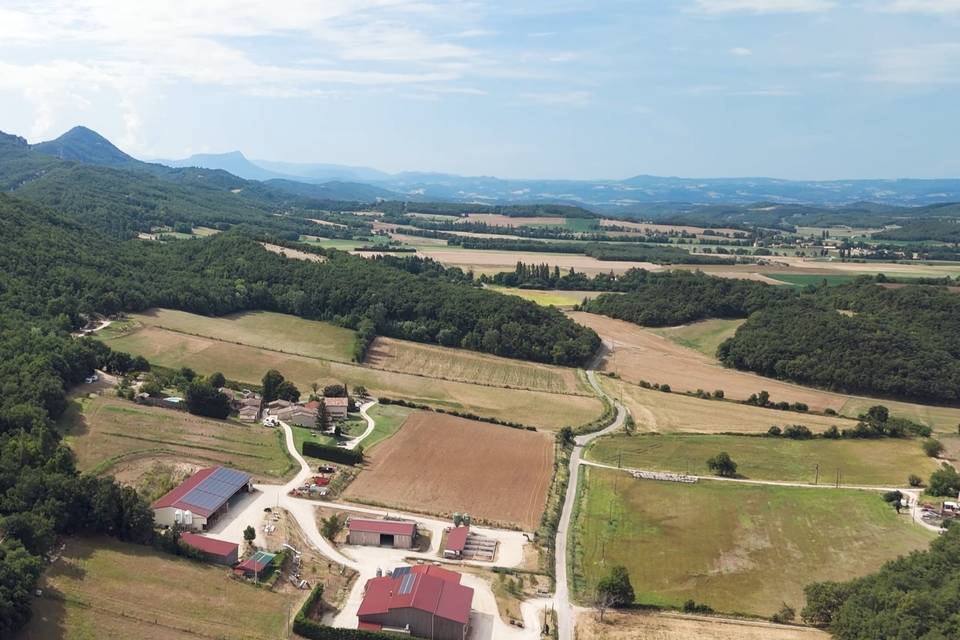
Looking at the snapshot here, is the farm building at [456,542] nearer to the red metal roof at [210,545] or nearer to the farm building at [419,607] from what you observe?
the farm building at [419,607]

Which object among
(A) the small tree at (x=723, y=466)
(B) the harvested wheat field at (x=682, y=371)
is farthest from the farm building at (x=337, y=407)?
(B) the harvested wheat field at (x=682, y=371)

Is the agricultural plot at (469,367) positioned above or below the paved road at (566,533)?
above

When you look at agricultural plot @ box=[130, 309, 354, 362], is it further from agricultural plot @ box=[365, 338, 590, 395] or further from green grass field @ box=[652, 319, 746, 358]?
green grass field @ box=[652, 319, 746, 358]

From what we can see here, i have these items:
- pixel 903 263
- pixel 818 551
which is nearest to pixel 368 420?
pixel 818 551

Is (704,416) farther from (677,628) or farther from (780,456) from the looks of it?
(677,628)

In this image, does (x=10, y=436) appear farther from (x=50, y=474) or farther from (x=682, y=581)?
(x=682, y=581)
